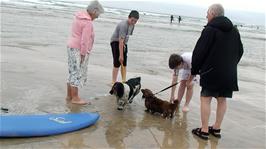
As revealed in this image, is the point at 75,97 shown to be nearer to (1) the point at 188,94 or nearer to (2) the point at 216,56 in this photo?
(1) the point at 188,94

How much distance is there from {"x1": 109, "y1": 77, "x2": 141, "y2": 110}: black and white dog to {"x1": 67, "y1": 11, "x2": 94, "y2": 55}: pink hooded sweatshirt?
0.79 m

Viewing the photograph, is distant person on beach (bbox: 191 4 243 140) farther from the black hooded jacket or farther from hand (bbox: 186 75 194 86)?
hand (bbox: 186 75 194 86)

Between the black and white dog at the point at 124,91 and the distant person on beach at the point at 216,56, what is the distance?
1315 millimetres

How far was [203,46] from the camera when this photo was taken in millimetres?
5840

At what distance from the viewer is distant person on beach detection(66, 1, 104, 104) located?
22.1 ft

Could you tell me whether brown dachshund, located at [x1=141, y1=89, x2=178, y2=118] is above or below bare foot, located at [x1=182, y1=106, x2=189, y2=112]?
above

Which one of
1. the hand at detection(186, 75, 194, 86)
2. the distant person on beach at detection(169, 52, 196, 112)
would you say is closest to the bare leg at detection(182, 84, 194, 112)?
the distant person on beach at detection(169, 52, 196, 112)

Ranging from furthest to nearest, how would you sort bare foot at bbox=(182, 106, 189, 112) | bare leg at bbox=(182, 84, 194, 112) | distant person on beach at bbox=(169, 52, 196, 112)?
bare foot at bbox=(182, 106, 189, 112) < bare leg at bbox=(182, 84, 194, 112) < distant person on beach at bbox=(169, 52, 196, 112)

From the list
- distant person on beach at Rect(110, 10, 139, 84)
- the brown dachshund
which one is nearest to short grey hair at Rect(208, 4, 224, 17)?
the brown dachshund

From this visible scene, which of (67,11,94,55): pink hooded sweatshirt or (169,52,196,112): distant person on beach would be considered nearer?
(67,11,94,55): pink hooded sweatshirt

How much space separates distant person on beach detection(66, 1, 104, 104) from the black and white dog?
0.65 m

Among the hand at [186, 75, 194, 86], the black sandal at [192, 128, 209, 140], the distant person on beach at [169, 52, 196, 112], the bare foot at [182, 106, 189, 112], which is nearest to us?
the black sandal at [192, 128, 209, 140]

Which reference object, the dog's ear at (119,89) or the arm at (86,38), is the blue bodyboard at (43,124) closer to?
the dog's ear at (119,89)

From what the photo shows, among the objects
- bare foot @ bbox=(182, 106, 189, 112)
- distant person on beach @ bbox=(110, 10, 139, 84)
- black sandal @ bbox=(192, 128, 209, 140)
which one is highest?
distant person on beach @ bbox=(110, 10, 139, 84)
